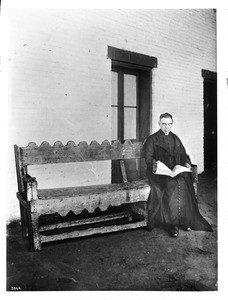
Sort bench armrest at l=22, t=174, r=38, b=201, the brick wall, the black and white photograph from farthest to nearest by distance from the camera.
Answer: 1. the brick wall
2. bench armrest at l=22, t=174, r=38, b=201
3. the black and white photograph

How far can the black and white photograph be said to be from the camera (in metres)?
2.75

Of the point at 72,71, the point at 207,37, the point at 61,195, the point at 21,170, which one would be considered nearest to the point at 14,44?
the point at 72,71

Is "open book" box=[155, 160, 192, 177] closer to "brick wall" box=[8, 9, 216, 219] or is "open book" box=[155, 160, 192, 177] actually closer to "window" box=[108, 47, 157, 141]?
"brick wall" box=[8, 9, 216, 219]

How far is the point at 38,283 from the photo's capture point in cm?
249

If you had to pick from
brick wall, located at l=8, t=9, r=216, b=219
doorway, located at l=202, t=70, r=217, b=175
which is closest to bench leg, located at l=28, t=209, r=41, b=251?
brick wall, located at l=8, t=9, r=216, b=219

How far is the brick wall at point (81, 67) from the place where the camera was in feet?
12.4

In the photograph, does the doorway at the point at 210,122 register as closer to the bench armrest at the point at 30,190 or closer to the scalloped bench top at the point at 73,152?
the scalloped bench top at the point at 73,152

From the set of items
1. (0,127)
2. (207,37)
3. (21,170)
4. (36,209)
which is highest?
(207,37)

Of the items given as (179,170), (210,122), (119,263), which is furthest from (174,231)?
(210,122)

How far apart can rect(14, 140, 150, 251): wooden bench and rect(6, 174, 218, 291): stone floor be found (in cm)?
14

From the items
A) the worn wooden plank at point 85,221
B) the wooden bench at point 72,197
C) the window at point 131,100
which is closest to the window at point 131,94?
the window at point 131,100

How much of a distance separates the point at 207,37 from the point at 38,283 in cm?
630

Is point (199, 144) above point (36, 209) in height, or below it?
above
